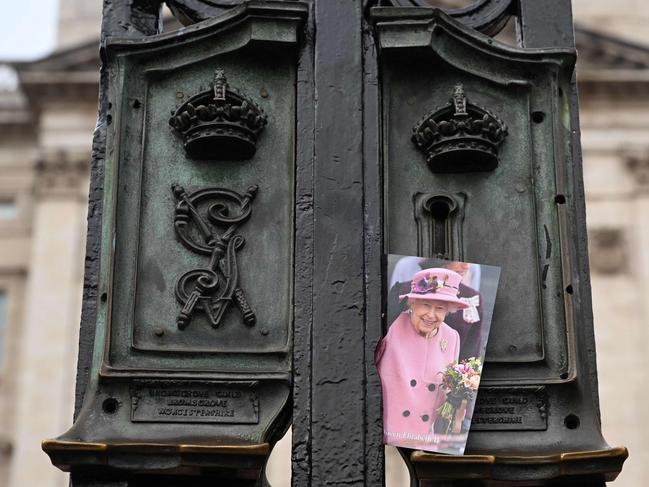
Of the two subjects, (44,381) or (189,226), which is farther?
(44,381)

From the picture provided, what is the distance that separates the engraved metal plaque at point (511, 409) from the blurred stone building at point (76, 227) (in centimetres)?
2272

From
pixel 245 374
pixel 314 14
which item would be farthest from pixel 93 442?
pixel 314 14

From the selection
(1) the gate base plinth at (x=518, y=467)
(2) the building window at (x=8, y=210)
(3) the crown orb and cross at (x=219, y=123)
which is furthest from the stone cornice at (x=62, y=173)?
(1) the gate base plinth at (x=518, y=467)

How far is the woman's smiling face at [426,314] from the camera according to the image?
14.4 feet

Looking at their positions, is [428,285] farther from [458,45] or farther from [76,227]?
[76,227]

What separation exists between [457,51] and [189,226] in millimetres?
1263

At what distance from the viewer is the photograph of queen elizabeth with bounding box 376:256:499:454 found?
423cm

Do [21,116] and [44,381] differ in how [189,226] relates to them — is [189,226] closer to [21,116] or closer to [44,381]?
[44,381]

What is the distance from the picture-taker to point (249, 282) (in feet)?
15.0

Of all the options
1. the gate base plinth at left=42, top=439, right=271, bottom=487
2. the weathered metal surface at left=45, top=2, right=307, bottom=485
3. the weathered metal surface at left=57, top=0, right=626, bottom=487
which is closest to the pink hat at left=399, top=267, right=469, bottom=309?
the weathered metal surface at left=57, top=0, right=626, bottom=487

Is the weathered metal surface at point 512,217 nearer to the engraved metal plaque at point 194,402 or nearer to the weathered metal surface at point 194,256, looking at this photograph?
the weathered metal surface at point 194,256

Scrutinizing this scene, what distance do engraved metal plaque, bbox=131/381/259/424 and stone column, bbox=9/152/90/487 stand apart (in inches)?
948

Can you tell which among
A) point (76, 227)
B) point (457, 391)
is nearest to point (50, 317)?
point (76, 227)

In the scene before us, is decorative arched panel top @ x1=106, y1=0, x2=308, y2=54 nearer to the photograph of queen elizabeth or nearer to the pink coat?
the photograph of queen elizabeth
